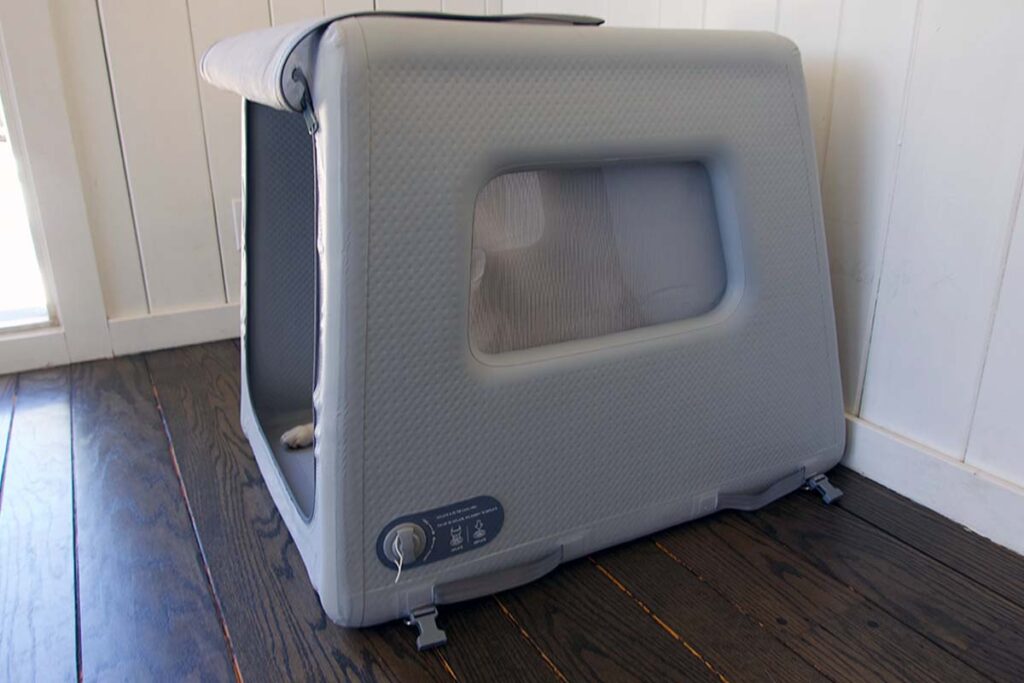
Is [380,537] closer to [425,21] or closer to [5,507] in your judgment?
[425,21]

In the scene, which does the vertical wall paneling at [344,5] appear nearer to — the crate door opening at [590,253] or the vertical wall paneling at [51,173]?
the vertical wall paneling at [51,173]

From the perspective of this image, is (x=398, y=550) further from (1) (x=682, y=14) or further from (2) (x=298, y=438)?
(1) (x=682, y=14)

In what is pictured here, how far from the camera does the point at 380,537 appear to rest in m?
0.64

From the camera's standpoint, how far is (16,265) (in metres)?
1.29

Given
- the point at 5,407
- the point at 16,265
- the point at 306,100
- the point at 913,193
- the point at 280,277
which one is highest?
the point at 306,100

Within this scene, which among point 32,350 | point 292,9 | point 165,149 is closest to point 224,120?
point 165,149

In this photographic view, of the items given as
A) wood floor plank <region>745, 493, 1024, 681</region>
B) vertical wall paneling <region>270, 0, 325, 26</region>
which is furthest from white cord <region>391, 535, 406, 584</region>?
vertical wall paneling <region>270, 0, 325, 26</region>

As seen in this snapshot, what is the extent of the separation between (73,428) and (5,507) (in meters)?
0.21

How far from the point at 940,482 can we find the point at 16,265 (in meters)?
1.40

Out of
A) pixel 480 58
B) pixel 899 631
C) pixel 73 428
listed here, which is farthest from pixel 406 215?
pixel 73 428

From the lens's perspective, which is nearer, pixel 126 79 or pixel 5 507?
pixel 5 507

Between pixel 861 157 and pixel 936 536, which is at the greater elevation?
pixel 861 157

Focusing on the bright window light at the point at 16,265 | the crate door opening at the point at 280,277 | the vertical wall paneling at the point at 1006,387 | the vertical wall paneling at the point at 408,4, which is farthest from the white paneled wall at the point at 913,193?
the crate door opening at the point at 280,277

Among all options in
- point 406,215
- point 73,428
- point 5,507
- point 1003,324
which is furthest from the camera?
point 73,428
